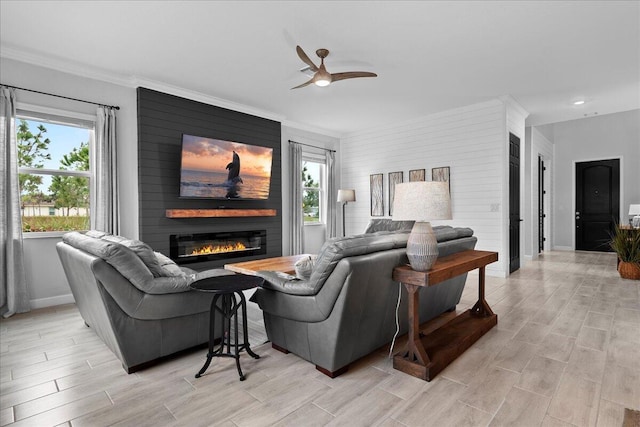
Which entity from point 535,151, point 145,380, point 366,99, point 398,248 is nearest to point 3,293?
point 145,380

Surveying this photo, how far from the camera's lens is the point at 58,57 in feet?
12.7

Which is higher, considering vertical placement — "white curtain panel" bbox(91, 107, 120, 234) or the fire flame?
"white curtain panel" bbox(91, 107, 120, 234)

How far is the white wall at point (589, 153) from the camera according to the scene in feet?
24.7

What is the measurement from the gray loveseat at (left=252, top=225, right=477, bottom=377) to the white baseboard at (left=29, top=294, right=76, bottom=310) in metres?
2.99

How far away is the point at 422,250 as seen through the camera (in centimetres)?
227

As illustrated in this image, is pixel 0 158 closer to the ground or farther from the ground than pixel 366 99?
closer to the ground

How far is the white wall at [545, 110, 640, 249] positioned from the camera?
24.7ft

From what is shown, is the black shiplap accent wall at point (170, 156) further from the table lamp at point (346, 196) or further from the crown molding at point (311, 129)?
the table lamp at point (346, 196)

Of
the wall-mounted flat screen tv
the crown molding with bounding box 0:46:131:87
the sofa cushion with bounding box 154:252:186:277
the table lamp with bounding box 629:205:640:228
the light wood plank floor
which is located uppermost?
the crown molding with bounding box 0:46:131:87

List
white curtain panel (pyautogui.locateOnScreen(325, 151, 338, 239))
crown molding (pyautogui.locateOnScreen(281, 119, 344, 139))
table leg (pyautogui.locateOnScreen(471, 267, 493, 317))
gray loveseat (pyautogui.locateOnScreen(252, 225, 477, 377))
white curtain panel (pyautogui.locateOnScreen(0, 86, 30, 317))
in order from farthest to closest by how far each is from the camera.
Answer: white curtain panel (pyautogui.locateOnScreen(325, 151, 338, 239)) → crown molding (pyautogui.locateOnScreen(281, 119, 344, 139)) → white curtain panel (pyautogui.locateOnScreen(0, 86, 30, 317)) → table leg (pyautogui.locateOnScreen(471, 267, 493, 317)) → gray loveseat (pyautogui.locateOnScreen(252, 225, 477, 377))

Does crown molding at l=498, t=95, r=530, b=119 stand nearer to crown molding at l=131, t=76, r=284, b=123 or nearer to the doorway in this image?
the doorway

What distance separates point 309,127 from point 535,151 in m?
5.09

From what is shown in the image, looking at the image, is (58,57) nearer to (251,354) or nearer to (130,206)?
(130,206)

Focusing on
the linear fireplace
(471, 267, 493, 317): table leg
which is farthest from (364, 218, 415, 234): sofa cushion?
(471, 267, 493, 317): table leg
